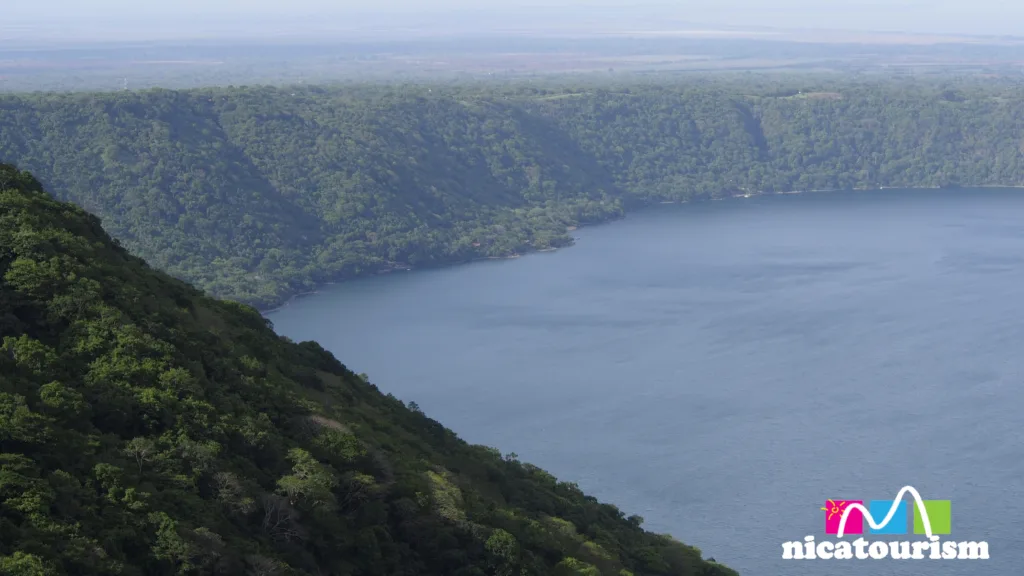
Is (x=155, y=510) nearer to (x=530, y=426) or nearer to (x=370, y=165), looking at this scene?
(x=530, y=426)

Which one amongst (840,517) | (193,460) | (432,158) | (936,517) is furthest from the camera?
(432,158)

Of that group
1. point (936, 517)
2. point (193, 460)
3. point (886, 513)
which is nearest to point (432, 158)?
point (886, 513)

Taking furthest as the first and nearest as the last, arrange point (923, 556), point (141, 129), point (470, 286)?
1. point (141, 129)
2. point (470, 286)
3. point (923, 556)

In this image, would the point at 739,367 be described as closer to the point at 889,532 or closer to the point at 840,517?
the point at 840,517

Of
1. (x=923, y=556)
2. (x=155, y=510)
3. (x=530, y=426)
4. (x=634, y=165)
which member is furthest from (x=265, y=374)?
(x=634, y=165)

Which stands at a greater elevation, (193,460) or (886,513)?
(193,460)

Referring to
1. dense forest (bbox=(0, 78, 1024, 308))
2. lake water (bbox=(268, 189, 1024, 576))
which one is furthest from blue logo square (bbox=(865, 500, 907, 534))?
dense forest (bbox=(0, 78, 1024, 308))

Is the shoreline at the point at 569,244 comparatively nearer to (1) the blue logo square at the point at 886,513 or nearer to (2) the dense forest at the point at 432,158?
(2) the dense forest at the point at 432,158

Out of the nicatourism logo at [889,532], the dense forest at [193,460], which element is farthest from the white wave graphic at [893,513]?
the dense forest at [193,460]
